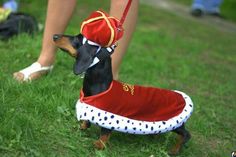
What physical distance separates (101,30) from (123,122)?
0.46 metres

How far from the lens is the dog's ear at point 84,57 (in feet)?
7.75

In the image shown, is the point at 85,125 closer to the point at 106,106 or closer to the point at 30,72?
the point at 106,106

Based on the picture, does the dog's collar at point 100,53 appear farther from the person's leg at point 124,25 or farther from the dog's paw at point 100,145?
the person's leg at point 124,25

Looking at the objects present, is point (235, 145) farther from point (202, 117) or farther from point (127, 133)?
point (127, 133)

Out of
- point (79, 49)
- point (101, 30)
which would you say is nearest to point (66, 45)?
point (79, 49)

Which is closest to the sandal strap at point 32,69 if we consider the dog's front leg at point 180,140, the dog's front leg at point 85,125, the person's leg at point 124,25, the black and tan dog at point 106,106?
the person's leg at point 124,25

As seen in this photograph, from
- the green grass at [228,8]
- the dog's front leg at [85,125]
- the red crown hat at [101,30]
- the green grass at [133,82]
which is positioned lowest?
the green grass at [228,8]

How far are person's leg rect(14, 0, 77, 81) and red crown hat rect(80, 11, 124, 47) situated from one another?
0.93 metres

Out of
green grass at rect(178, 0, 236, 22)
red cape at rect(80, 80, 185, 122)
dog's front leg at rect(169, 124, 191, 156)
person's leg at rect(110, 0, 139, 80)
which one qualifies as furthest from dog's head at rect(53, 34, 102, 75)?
green grass at rect(178, 0, 236, 22)

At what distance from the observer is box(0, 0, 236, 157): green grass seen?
2.53m

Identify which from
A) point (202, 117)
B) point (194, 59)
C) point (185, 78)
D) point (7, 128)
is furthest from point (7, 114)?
point (194, 59)

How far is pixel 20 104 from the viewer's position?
2.84 meters

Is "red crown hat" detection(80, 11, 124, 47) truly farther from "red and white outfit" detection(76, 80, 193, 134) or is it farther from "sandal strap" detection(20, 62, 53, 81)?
"sandal strap" detection(20, 62, 53, 81)

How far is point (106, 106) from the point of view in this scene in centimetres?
246
